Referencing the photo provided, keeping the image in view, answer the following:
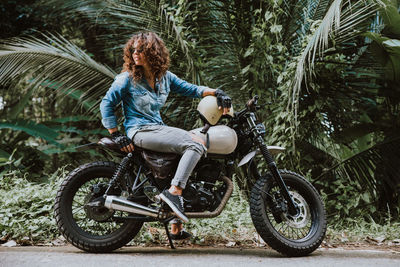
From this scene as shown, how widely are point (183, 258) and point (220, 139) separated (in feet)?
3.16

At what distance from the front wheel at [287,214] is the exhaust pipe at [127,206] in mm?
800

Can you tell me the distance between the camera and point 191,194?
129 inches

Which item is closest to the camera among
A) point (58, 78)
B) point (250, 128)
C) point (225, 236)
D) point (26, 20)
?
point (250, 128)

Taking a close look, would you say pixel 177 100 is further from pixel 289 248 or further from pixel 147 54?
pixel 289 248

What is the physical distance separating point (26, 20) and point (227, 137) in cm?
670

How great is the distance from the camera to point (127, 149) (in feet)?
10.5

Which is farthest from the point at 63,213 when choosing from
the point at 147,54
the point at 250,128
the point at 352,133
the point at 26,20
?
the point at 26,20

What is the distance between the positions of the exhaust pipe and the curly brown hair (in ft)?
3.13

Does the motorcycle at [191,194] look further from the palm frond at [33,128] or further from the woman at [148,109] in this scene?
the palm frond at [33,128]

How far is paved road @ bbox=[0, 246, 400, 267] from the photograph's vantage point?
9.32 ft

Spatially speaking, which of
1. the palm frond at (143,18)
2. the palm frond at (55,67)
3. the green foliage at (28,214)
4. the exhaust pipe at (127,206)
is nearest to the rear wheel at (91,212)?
the exhaust pipe at (127,206)

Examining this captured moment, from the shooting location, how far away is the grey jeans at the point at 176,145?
122 inches

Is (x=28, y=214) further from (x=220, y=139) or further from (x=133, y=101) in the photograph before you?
(x=220, y=139)

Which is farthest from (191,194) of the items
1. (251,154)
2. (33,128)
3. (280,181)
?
(33,128)
